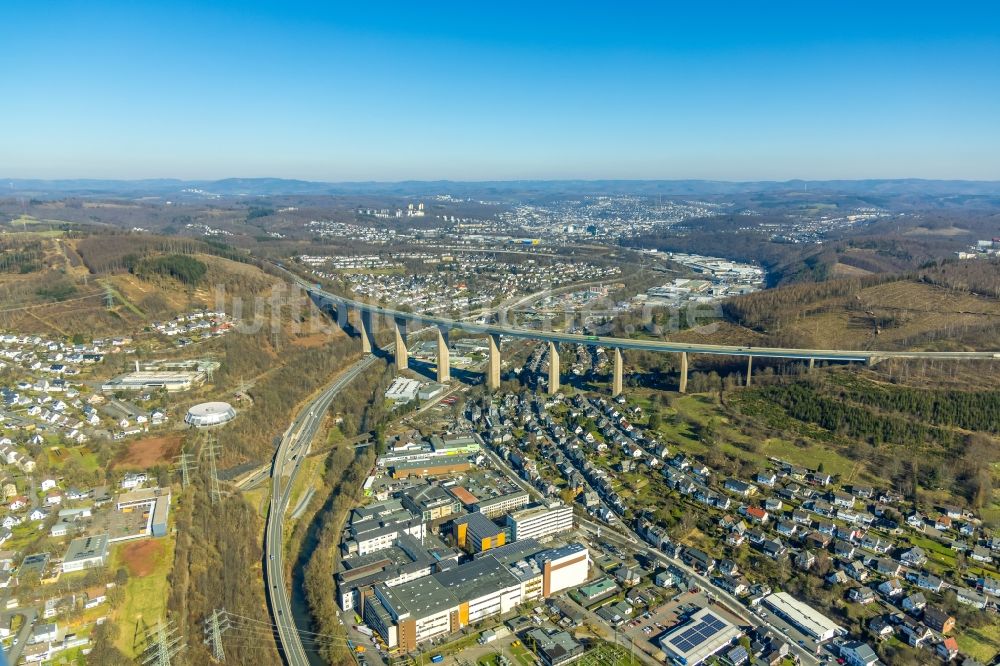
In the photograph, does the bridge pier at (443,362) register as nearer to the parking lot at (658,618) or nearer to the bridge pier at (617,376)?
the bridge pier at (617,376)

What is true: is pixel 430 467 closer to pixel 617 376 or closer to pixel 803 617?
pixel 617 376

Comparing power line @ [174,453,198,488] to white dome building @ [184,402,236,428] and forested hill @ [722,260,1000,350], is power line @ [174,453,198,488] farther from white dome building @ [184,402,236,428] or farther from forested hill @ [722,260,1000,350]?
forested hill @ [722,260,1000,350]

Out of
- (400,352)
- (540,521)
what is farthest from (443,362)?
(540,521)

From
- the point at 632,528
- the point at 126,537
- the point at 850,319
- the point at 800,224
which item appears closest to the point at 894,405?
the point at 850,319

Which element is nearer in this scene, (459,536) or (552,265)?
(459,536)

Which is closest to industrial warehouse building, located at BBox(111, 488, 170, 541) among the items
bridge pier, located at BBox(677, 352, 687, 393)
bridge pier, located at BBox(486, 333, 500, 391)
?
bridge pier, located at BBox(486, 333, 500, 391)

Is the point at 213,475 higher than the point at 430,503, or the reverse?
the point at 213,475

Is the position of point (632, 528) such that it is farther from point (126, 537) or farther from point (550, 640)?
point (126, 537)
